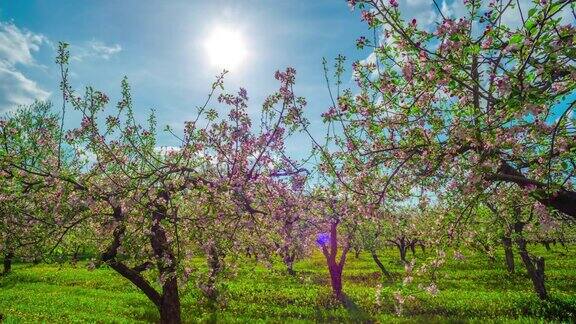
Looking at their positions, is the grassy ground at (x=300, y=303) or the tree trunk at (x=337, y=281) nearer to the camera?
the grassy ground at (x=300, y=303)

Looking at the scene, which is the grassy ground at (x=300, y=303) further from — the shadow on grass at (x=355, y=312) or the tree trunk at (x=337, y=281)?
the tree trunk at (x=337, y=281)

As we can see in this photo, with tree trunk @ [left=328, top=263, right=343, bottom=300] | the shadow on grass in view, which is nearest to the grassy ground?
the shadow on grass

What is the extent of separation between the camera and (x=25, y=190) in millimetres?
9898

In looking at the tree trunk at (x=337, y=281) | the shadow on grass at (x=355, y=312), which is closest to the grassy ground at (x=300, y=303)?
the shadow on grass at (x=355, y=312)

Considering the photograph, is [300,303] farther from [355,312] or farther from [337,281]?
[355,312]

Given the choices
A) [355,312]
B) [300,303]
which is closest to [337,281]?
[300,303]

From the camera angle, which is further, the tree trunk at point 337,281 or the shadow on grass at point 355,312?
the tree trunk at point 337,281

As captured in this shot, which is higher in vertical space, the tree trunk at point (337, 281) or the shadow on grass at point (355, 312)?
the tree trunk at point (337, 281)

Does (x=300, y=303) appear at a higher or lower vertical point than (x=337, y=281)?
lower

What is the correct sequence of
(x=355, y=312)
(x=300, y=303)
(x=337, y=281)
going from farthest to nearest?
(x=337, y=281) < (x=300, y=303) < (x=355, y=312)

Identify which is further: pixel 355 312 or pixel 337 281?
pixel 337 281

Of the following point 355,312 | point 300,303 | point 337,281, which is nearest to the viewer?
point 355,312

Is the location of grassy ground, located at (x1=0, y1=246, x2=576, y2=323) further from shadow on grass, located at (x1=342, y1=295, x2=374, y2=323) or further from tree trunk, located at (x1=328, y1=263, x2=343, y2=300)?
tree trunk, located at (x1=328, y1=263, x2=343, y2=300)

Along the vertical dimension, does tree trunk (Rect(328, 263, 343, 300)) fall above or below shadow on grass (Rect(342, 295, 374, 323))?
above
